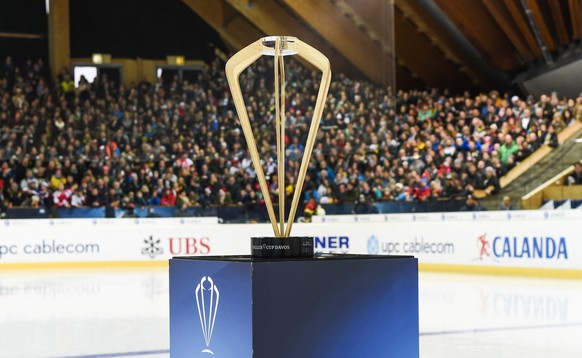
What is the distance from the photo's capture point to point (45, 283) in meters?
13.5

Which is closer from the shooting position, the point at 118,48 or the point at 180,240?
the point at 180,240

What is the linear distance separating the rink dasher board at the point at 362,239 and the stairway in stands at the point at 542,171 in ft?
1.12

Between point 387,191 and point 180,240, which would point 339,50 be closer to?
point 387,191

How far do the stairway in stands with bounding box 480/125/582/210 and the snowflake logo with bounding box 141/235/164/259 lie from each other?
680 centimetres

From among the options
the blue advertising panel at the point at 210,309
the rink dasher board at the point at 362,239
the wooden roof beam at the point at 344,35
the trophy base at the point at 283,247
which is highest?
the wooden roof beam at the point at 344,35

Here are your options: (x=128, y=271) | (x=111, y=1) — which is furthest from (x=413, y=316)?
(x=111, y=1)

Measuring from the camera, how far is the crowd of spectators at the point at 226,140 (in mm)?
17250

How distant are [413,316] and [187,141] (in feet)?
55.9

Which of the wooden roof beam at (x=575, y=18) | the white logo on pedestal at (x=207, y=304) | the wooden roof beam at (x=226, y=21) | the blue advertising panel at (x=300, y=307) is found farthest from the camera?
the wooden roof beam at (x=226, y=21)

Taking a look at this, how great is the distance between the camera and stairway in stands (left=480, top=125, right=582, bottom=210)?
14.0 metres

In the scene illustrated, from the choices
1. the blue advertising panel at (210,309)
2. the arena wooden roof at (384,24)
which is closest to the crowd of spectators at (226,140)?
the arena wooden roof at (384,24)

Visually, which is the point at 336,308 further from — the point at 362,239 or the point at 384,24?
the point at 384,24

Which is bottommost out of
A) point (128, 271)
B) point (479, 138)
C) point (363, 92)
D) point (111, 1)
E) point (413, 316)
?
point (128, 271)

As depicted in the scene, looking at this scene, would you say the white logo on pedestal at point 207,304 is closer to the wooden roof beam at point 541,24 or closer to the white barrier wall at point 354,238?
the white barrier wall at point 354,238
